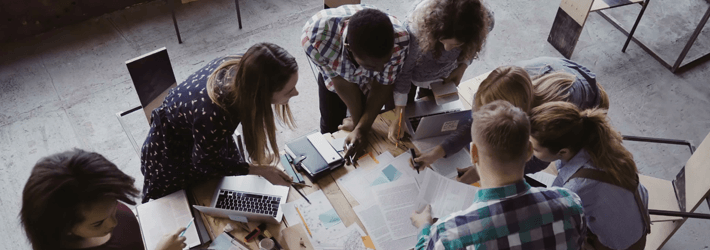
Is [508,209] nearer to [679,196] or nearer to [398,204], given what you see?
[398,204]

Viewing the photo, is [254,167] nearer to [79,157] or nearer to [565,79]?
[79,157]

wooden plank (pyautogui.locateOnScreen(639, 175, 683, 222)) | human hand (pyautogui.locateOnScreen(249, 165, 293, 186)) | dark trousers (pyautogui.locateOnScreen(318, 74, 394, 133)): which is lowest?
wooden plank (pyautogui.locateOnScreen(639, 175, 683, 222))

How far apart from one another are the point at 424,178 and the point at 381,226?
0.29 m

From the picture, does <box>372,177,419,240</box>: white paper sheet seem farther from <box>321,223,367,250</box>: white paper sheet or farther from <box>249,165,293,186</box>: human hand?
<box>249,165,293,186</box>: human hand

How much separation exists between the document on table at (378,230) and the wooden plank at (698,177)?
1.34 m

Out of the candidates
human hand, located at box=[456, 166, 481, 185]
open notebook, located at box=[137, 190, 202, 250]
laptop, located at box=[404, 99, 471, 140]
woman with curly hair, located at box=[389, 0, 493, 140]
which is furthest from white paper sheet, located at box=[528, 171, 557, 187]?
open notebook, located at box=[137, 190, 202, 250]

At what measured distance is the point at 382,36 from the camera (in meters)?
1.91

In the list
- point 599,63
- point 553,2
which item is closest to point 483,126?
point 599,63

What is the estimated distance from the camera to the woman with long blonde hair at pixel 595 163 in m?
1.72

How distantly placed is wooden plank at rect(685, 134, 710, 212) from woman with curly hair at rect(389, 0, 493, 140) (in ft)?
3.68

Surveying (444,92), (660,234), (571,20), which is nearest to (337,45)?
(444,92)

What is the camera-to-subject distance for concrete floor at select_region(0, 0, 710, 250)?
3291 millimetres

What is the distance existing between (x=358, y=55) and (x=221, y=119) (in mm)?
602

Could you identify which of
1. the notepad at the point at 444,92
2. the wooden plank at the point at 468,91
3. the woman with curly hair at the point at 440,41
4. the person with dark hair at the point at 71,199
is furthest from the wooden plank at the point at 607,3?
the person with dark hair at the point at 71,199
